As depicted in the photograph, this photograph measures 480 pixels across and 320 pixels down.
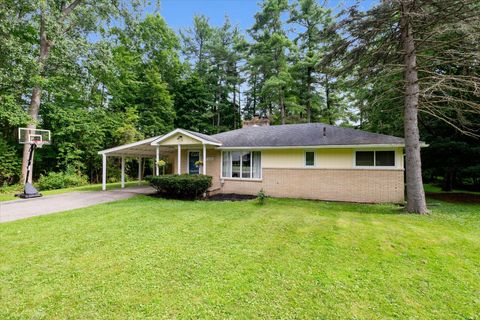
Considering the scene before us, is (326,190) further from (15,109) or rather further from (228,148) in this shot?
(15,109)

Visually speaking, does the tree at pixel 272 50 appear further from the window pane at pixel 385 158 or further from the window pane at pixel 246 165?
the window pane at pixel 385 158

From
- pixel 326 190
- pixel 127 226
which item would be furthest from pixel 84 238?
pixel 326 190

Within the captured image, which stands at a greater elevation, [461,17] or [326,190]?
[461,17]

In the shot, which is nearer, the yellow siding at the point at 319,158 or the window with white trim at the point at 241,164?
the yellow siding at the point at 319,158

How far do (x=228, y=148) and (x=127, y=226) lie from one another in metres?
7.06

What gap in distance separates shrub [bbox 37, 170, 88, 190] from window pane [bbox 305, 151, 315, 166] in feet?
48.2

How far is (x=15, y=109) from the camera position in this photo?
42.7ft

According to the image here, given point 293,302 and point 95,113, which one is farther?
point 95,113

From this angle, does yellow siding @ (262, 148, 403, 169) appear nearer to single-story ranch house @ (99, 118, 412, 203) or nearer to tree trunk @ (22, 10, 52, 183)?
single-story ranch house @ (99, 118, 412, 203)

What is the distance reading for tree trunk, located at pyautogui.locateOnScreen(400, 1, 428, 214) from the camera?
7602 millimetres

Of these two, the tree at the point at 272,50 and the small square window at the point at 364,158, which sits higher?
the tree at the point at 272,50

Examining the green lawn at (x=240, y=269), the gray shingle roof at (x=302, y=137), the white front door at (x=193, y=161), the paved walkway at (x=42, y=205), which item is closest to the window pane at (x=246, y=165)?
the gray shingle roof at (x=302, y=137)

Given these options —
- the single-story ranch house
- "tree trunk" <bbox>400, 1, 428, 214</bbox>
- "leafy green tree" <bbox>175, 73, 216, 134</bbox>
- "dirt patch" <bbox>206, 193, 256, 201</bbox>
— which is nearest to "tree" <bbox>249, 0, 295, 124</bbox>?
"leafy green tree" <bbox>175, 73, 216, 134</bbox>

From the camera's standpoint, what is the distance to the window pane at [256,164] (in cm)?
1216
